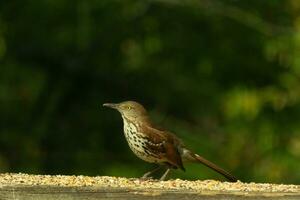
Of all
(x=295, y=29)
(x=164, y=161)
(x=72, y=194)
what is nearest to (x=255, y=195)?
(x=72, y=194)

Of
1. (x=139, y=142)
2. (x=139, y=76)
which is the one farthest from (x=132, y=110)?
(x=139, y=76)

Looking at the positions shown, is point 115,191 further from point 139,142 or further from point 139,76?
point 139,76

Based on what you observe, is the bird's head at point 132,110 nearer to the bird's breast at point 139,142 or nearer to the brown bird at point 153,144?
the brown bird at point 153,144

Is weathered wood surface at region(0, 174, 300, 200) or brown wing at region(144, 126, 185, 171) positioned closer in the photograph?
weathered wood surface at region(0, 174, 300, 200)

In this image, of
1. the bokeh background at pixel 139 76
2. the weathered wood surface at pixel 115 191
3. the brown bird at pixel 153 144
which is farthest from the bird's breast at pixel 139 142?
the bokeh background at pixel 139 76

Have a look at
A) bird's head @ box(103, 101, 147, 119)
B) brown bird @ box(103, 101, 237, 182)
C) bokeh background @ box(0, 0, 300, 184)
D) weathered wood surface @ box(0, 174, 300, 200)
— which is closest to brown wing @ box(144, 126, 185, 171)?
brown bird @ box(103, 101, 237, 182)

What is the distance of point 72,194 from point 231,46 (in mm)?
7972

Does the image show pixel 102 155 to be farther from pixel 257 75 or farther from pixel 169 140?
pixel 169 140

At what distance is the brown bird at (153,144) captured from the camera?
6352 millimetres

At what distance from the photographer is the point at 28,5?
1143 centimetres

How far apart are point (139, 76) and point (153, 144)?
5201mm

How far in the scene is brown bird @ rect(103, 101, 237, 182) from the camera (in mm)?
6352

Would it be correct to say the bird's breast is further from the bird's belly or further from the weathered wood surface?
the weathered wood surface

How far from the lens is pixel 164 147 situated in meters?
6.39
